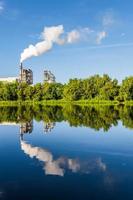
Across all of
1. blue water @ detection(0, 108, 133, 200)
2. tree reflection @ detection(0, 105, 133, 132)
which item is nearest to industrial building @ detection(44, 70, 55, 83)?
tree reflection @ detection(0, 105, 133, 132)

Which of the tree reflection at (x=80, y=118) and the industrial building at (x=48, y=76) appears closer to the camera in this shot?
the tree reflection at (x=80, y=118)

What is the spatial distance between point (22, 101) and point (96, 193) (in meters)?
70.8

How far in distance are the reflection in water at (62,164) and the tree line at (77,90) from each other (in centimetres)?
4904

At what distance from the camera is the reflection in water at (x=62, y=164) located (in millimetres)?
9938

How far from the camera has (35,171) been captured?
979 cm

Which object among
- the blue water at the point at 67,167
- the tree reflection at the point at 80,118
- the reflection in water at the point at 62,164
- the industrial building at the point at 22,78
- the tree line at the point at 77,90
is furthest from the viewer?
the industrial building at the point at 22,78

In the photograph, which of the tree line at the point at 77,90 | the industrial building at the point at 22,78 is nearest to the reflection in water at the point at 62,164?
the tree line at the point at 77,90

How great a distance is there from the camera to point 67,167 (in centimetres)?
1031

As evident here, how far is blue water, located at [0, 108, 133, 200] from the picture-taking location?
787 cm

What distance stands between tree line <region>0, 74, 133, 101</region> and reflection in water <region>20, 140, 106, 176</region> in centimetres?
4904

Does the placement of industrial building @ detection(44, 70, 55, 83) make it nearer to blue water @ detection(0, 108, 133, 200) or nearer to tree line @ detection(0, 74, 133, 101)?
tree line @ detection(0, 74, 133, 101)

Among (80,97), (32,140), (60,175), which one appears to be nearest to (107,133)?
(32,140)

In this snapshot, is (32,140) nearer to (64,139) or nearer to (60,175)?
(64,139)

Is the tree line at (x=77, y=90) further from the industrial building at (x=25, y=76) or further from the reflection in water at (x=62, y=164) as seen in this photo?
the reflection in water at (x=62, y=164)
